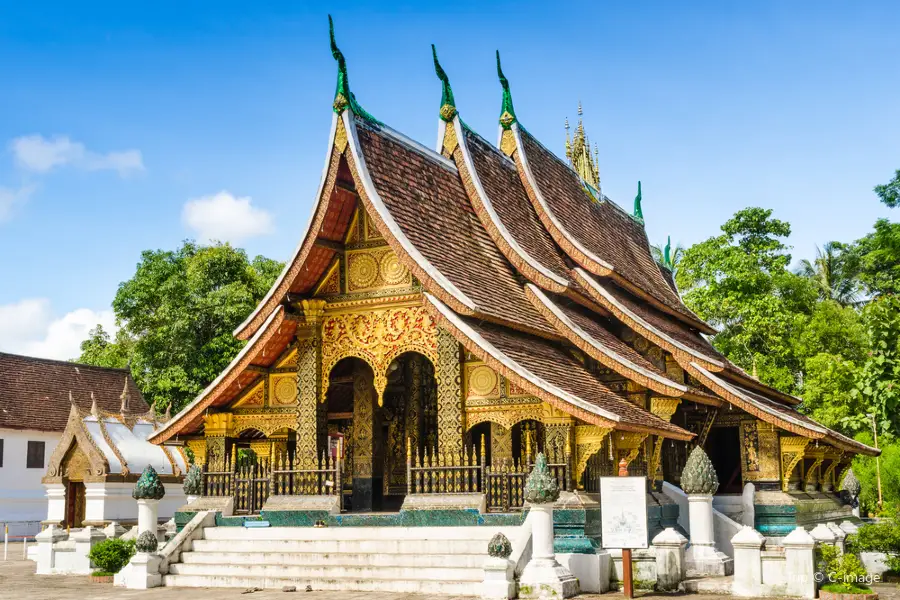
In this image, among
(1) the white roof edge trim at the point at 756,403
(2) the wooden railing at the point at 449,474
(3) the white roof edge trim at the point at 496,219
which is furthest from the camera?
(1) the white roof edge trim at the point at 756,403

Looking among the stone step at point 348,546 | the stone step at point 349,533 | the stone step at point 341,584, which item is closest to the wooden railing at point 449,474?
the stone step at point 349,533

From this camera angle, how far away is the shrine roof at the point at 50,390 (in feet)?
99.6

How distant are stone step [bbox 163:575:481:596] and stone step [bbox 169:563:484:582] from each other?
5cm

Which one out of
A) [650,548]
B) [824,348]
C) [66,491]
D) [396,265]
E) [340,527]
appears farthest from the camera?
[824,348]

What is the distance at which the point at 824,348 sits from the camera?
3450cm

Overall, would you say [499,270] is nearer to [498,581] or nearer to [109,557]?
[498,581]

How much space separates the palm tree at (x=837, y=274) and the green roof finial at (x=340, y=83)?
3437 cm

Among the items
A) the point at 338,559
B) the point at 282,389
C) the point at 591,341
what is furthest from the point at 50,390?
the point at 591,341

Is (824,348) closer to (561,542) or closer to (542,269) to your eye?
(542,269)

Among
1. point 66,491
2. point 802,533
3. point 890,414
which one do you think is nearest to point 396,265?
point 802,533

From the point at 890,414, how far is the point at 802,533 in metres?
4.53

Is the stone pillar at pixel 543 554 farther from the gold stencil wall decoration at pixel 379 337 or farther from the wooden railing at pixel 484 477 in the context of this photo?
the gold stencil wall decoration at pixel 379 337

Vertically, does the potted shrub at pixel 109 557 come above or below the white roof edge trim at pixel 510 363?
below

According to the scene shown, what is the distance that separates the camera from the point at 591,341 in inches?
570
